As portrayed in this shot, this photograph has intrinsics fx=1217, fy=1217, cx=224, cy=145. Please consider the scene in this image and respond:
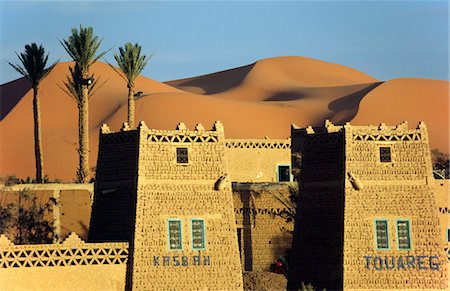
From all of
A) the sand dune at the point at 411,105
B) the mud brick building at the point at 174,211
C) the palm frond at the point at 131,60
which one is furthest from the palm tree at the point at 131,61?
the sand dune at the point at 411,105

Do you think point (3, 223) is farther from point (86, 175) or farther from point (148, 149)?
point (148, 149)

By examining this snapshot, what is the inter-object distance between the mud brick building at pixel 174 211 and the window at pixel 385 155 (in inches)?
182

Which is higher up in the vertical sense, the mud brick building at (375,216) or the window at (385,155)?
the window at (385,155)

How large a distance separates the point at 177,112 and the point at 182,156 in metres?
58.3

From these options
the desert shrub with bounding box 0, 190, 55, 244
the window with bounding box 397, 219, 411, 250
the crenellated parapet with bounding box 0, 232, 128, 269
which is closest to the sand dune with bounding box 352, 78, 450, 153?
the desert shrub with bounding box 0, 190, 55, 244

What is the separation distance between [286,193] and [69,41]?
1184cm

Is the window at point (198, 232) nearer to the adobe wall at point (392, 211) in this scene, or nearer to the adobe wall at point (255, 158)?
the adobe wall at point (392, 211)

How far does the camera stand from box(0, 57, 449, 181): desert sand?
87.6 metres

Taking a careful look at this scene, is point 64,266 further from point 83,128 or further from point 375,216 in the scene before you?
point 83,128

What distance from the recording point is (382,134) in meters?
35.5

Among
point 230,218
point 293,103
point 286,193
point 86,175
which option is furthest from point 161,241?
point 293,103

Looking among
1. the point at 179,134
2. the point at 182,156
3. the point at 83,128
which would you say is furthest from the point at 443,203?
the point at 83,128

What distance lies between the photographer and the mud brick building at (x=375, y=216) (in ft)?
113

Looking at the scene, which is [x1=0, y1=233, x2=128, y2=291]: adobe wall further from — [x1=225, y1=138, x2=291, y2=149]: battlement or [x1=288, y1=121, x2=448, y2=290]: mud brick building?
[x1=225, y1=138, x2=291, y2=149]: battlement
